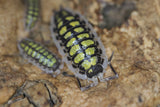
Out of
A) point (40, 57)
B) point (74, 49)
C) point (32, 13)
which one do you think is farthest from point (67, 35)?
point (32, 13)

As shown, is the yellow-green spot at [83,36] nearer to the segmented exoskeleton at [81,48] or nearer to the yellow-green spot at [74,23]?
the segmented exoskeleton at [81,48]

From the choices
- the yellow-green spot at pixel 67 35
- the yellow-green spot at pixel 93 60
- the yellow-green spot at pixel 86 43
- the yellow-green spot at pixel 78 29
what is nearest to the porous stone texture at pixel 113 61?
the yellow-green spot at pixel 93 60

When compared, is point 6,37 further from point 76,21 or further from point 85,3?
point 85,3

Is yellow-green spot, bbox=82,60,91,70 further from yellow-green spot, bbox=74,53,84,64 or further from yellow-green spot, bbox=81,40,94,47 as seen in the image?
yellow-green spot, bbox=81,40,94,47

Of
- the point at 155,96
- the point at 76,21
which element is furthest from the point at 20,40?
the point at 155,96

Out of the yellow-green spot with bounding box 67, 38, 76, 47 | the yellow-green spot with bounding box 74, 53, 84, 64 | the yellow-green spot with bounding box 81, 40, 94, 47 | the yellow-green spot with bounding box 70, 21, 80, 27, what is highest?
the yellow-green spot with bounding box 70, 21, 80, 27

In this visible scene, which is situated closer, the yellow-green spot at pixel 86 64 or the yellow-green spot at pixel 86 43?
the yellow-green spot at pixel 86 64

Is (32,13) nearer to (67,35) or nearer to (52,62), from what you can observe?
(67,35)

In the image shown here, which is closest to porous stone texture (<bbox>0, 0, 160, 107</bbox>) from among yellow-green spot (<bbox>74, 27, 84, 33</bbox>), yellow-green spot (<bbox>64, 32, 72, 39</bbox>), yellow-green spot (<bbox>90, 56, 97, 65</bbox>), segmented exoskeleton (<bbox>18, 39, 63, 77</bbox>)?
segmented exoskeleton (<bbox>18, 39, 63, 77</bbox>)
